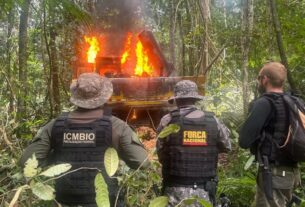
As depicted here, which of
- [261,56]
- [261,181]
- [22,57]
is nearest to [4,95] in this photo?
[22,57]

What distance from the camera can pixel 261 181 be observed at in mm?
4000

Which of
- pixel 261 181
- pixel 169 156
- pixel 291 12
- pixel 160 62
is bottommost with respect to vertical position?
pixel 261 181

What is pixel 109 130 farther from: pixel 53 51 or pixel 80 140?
pixel 53 51

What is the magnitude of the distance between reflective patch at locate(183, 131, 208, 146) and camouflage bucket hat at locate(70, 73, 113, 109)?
884mm

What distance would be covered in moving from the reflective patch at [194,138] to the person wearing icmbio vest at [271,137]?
1.20 ft

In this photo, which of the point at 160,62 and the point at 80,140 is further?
the point at 160,62

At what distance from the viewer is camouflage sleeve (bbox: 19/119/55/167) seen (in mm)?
3328

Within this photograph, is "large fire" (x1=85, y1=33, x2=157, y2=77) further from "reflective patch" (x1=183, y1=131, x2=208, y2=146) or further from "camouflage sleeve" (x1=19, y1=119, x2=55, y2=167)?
"camouflage sleeve" (x1=19, y1=119, x2=55, y2=167)

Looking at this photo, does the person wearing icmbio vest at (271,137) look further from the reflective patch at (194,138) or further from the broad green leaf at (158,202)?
the broad green leaf at (158,202)

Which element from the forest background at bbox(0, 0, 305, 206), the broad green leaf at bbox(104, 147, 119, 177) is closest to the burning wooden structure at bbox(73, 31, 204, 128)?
the forest background at bbox(0, 0, 305, 206)

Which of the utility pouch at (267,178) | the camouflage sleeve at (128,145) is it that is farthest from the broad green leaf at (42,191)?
the utility pouch at (267,178)

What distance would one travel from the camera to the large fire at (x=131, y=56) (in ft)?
39.7

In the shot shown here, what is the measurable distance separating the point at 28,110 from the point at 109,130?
6.99 metres

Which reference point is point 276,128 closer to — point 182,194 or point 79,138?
point 182,194
